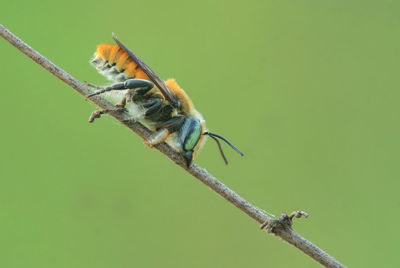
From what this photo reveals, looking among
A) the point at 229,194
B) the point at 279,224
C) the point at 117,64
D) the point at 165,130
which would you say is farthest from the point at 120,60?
the point at 279,224

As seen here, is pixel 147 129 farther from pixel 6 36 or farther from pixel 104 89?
pixel 6 36

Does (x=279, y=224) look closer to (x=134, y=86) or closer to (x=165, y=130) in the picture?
(x=165, y=130)

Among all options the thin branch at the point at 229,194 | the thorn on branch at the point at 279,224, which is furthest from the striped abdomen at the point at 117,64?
the thorn on branch at the point at 279,224

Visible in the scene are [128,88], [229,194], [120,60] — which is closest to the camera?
[229,194]

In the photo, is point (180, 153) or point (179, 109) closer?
point (180, 153)

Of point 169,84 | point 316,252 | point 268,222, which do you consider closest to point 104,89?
point 169,84

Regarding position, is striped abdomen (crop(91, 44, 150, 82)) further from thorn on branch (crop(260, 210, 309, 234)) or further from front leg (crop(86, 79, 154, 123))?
thorn on branch (crop(260, 210, 309, 234))

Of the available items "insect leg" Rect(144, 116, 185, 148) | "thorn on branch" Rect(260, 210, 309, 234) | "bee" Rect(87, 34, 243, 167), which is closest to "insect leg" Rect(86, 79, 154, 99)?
"bee" Rect(87, 34, 243, 167)
